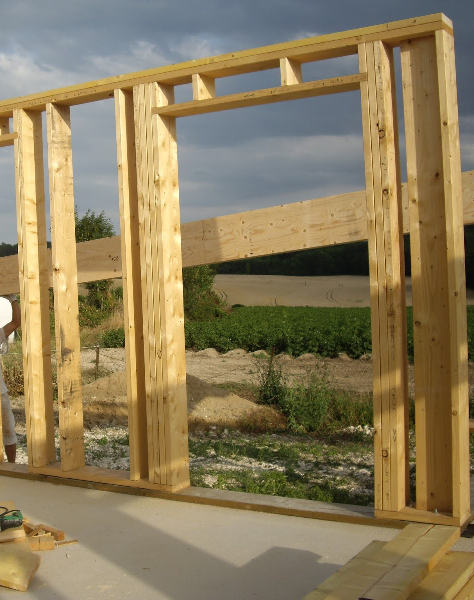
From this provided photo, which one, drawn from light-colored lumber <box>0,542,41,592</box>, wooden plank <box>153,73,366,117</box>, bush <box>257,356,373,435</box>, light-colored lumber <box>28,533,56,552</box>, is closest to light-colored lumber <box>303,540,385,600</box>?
light-colored lumber <box>0,542,41,592</box>

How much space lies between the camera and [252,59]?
462 cm

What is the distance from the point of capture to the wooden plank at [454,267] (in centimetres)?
404

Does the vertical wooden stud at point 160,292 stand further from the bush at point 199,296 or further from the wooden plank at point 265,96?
the bush at point 199,296

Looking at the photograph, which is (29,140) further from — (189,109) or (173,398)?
(173,398)

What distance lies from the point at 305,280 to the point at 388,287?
1899 inches

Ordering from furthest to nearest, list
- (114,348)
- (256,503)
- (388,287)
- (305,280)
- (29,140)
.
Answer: (305,280)
(114,348)
(29,140)
(256,503)
(388,287)

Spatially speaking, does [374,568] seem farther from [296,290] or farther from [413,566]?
[296,290]

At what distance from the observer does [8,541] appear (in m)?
3.96

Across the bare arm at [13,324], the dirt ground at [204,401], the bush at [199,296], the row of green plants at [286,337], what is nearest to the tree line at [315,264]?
the bush at [199,296]

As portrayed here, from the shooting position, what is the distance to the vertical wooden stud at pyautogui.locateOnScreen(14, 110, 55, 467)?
5.67 meters

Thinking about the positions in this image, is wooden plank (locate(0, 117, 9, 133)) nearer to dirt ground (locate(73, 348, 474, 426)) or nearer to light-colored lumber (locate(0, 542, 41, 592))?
light-colored lumber (locate(0, 542, 41, 592))

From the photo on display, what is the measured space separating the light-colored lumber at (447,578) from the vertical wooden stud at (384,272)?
2.84 ft

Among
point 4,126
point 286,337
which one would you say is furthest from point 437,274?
point 286,337

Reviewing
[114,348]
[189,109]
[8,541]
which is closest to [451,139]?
[189,109]
